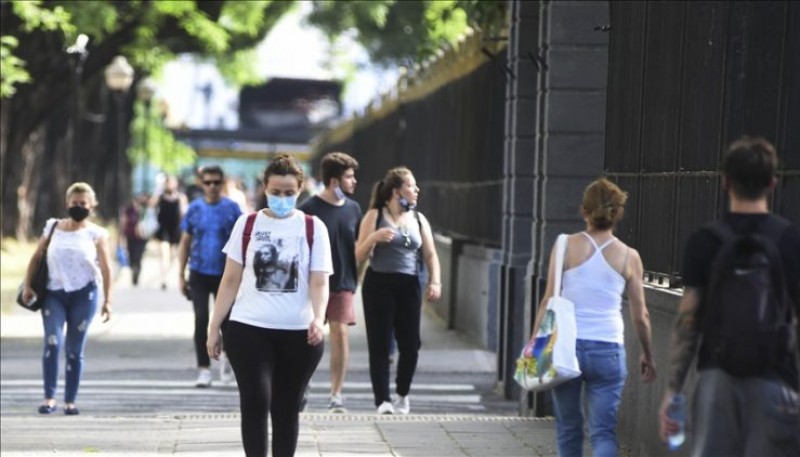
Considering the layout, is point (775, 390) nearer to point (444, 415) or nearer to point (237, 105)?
point (444, 415)

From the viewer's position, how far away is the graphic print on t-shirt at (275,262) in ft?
31.5

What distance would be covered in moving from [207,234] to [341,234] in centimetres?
244

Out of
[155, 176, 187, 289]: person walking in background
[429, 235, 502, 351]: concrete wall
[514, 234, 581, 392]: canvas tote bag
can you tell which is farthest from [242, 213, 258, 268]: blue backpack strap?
[155, 176, 187, 289]: person walking in background

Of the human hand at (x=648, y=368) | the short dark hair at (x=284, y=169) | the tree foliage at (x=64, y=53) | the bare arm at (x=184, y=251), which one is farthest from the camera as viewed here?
the tree foliage at (x=64, y=53)

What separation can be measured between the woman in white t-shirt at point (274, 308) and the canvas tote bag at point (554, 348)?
47.8 inches

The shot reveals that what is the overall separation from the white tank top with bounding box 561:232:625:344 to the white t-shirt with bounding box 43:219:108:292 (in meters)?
6.14

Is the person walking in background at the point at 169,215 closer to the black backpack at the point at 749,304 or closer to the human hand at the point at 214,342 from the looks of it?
the human hand at the point at 214,342

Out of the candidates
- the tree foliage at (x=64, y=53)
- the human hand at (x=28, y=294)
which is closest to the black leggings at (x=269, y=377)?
the human hand at (x=28, y=294)

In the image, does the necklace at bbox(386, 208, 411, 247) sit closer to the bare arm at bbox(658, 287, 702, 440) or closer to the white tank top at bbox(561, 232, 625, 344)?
the white tank top at bbox(561, 232, 625, 344)

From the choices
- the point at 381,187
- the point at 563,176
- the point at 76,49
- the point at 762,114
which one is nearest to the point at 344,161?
the point at 381,187

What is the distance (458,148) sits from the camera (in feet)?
78.2

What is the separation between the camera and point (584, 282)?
8859 mm

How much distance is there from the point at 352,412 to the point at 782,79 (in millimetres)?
6180

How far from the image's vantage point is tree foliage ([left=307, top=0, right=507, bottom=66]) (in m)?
26.2
